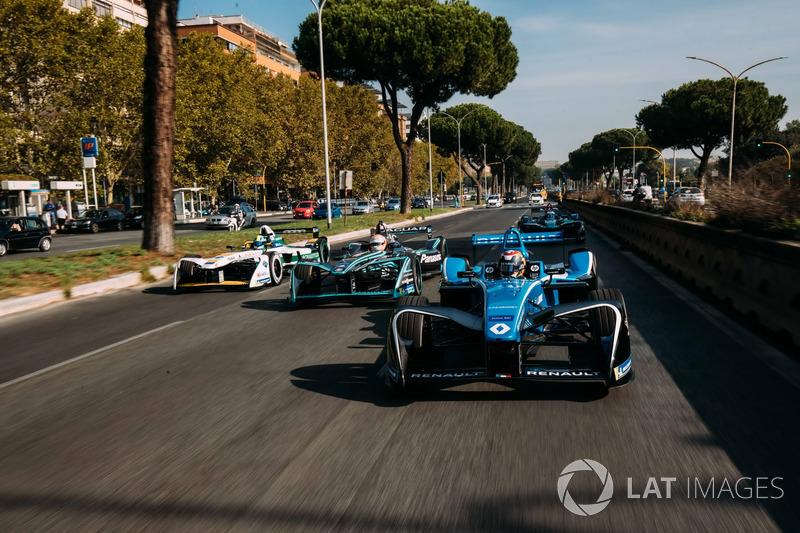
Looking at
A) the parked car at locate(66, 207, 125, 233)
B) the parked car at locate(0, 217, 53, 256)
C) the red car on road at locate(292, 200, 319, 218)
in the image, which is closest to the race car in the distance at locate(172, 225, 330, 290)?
the parked car at locate(0, 217, 53, 256)

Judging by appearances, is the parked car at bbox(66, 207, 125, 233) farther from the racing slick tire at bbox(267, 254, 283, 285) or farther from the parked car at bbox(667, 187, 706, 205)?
the parked car at bbox(667, 187, 706, 205)

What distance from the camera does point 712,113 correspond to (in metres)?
64.6

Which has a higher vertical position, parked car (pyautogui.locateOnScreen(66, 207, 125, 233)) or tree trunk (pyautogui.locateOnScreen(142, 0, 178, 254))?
tree trunk (pyautogui.locateOnScreen(142, 0, 178, 254))

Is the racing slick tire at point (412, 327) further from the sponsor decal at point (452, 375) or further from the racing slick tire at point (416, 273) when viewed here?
the racing slick tire at point (416, 273)

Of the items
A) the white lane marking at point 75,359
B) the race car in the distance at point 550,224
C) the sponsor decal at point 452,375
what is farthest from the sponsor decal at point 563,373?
the race car in the distance at point 550,224

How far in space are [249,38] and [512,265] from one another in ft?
341

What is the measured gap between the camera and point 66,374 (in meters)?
6.53

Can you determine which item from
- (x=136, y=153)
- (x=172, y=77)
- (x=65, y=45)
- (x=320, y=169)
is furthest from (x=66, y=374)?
(x=320, y=169)

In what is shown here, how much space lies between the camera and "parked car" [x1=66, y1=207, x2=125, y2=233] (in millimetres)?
38938

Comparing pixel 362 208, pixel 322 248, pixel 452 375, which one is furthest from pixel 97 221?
pixel 452 375

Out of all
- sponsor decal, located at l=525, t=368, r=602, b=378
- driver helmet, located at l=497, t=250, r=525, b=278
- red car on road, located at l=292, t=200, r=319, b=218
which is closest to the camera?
sponsor decal, located at l=525, t=368, r=602, b=378

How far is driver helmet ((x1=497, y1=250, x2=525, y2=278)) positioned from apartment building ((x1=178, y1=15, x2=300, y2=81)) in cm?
8460

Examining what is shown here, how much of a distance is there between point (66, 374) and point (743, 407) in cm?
597

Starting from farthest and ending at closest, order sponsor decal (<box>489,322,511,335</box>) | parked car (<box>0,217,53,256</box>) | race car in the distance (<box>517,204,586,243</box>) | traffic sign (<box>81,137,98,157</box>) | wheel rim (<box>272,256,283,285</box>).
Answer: traffic sign (<box>81,137,98,157</box>)
parked car (<box>0,217,53,256</box>)
race car in the distance (<box>517,204,586,243</box>)
wheel rim (<box>272,256,283,285</box>)
sponsor decal (<box>489,322,511,335</box>)
